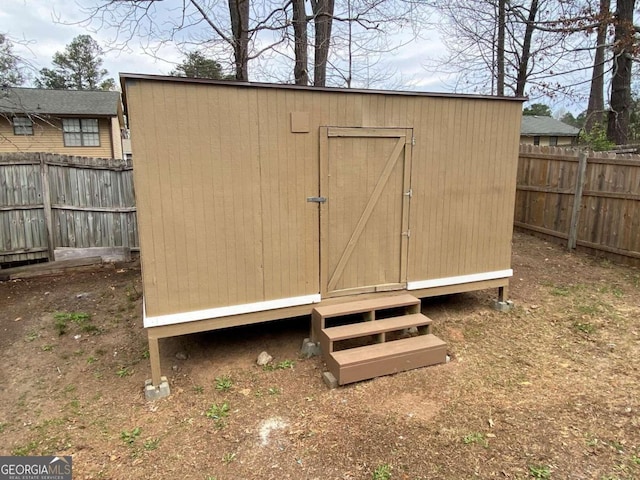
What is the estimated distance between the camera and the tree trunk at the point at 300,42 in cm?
828

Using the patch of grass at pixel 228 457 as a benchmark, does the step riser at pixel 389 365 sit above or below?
above

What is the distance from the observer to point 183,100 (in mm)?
3291

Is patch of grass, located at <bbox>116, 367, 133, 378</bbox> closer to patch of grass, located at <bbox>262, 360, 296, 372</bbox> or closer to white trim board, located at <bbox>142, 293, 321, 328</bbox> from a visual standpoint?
white trim board, located at <bbox>142, 293, 321, 328</bbox>

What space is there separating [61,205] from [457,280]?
579 cm

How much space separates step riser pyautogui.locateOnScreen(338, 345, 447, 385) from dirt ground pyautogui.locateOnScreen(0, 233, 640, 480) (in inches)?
2.6

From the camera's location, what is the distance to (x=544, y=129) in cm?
2720

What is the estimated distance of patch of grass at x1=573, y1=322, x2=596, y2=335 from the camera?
4359 mm

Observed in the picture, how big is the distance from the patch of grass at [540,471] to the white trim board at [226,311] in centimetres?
211

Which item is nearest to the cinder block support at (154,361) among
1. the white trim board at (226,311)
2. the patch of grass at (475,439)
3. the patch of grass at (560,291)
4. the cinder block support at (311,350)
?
the white trim board at (226,311)

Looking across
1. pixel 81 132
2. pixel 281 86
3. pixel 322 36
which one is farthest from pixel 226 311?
pixel 81 132

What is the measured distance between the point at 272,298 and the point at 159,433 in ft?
4.49

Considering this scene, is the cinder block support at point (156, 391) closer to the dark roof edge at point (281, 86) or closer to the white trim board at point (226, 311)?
the white trim board at point (226, 311)

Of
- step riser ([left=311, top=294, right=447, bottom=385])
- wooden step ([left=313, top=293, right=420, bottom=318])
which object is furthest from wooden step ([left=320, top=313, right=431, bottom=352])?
wooden step ([left=313, top=293, right=420, bottom=318])

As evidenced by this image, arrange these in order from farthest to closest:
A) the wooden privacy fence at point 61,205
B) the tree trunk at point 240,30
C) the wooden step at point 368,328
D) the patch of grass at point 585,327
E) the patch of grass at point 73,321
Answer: the tree trunk at point 240,30 < the wooden privacy fence at point 61,205 < the patch of grass at point 73,321 < the patch of grass at point 585,327 < the wooden step at point 368,328
